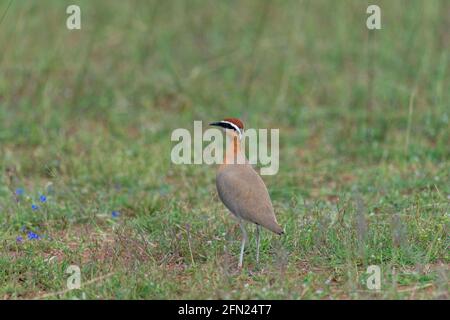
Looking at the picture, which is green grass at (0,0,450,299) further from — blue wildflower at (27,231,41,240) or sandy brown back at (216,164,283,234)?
sandy brown back at (216,164,283,234)

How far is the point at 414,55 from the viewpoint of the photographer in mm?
9438

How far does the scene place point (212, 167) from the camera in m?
7.66

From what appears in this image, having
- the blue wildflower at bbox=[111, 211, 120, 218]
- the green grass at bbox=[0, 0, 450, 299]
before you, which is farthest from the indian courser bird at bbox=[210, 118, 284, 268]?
the blue wildflower at bbox=[111, 211, 120, 218]

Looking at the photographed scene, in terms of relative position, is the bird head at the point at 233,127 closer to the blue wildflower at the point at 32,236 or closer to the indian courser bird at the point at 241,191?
the indian courser bird at the point at 241,191

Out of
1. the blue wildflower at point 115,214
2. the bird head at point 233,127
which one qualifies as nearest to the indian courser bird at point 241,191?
the bird head at point 233,127

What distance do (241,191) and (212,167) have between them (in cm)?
240

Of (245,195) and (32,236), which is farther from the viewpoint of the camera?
(32,236)

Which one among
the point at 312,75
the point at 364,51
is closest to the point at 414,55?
the point at 364,51

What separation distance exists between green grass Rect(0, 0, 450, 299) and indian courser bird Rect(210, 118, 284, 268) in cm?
26

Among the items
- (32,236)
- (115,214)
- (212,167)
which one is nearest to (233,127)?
(115,214)

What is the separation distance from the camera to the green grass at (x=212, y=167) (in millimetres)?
5156

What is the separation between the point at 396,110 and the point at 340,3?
2085mm

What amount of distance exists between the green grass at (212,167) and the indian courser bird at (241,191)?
10.4 inches

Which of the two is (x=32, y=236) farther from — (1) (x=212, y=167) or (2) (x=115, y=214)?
(1) (x=212, y=167)
